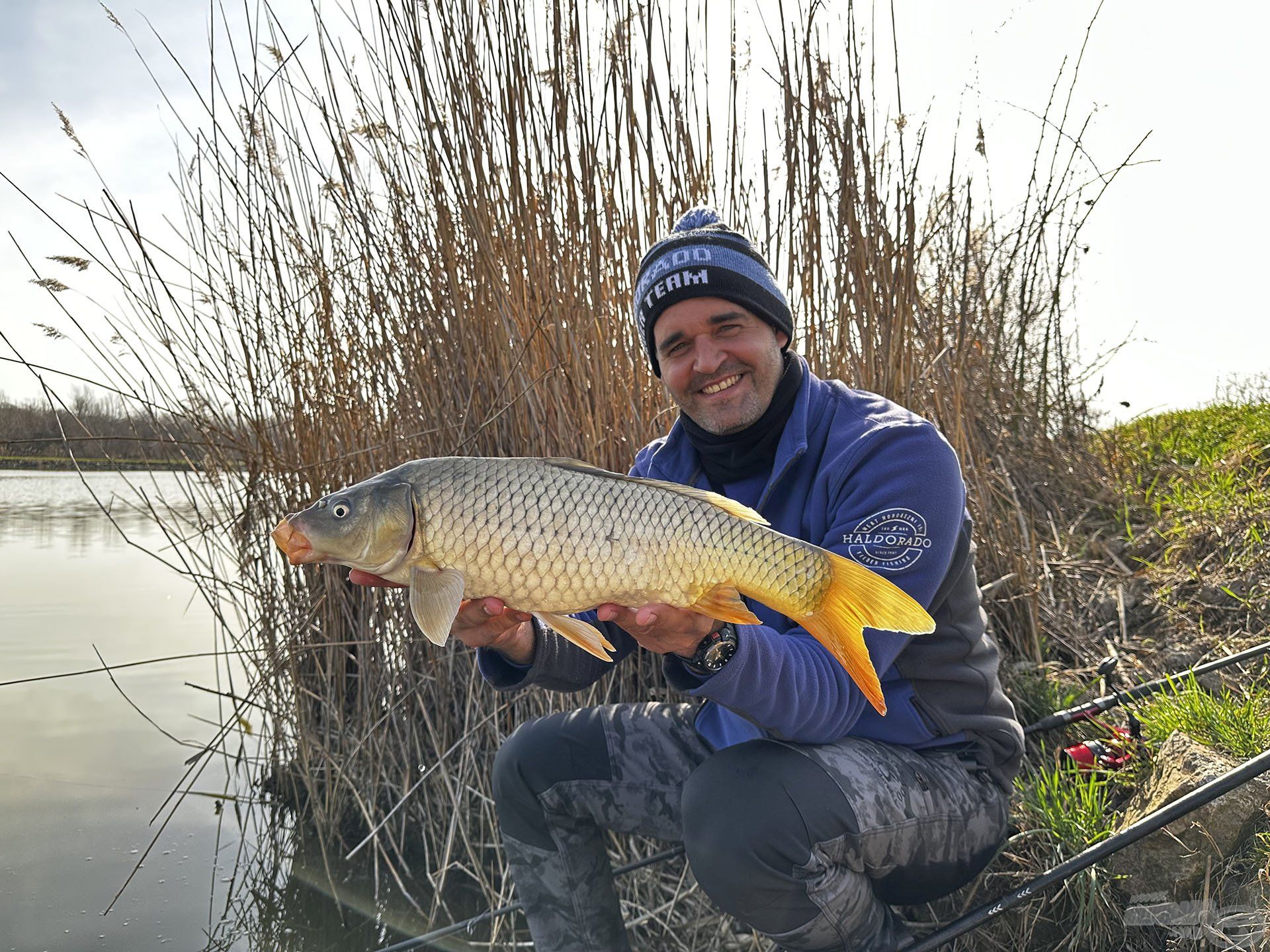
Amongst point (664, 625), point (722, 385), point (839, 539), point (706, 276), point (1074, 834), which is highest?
point (706, 276)

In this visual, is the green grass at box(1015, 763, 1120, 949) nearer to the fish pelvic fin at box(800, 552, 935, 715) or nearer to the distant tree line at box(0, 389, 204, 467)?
the fish pelvic fin at box(800, 552, 935, 715)

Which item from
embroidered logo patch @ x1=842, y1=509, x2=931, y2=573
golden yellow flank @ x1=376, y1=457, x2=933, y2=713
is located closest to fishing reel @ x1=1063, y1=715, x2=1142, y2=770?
embroidered logo patch @ x1=842, y1=509, x2=931, y2=573

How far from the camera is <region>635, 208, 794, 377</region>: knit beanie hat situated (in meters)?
1.59

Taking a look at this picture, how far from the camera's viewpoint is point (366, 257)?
2170mm

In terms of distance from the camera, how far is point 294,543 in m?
1.15

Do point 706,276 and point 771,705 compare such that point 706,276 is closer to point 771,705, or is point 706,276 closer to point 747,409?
point 747,409

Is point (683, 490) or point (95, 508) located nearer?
point (683, 490)

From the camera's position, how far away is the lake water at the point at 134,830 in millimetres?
2043

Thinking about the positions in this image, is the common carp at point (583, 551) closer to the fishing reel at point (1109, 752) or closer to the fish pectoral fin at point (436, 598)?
the fish pectoral fin at point (436, 598)

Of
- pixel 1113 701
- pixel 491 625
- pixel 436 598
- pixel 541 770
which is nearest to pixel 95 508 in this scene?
pixel 541 770

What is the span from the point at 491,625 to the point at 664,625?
0.32m

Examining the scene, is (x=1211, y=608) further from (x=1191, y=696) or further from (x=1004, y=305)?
(x=1004, y=305)

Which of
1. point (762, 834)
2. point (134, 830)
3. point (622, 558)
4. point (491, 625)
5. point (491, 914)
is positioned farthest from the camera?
point (134, 830)

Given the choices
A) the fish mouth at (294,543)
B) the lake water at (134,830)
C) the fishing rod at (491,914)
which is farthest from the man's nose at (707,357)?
the lake water at (134,830)
